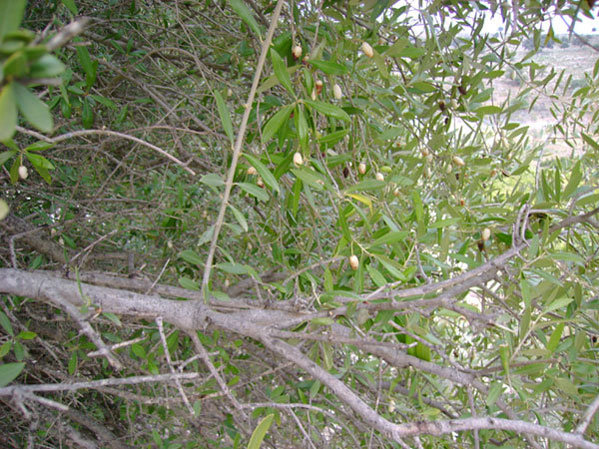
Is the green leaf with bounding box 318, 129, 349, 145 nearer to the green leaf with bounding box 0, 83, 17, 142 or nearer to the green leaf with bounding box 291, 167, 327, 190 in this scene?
the green leaf with bounding box 291, 167, 327, 190

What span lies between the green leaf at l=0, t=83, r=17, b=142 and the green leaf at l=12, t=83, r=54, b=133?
0.4 inches

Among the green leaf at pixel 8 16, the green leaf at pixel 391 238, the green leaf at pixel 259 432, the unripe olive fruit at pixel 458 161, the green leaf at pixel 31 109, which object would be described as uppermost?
the green leaf at pixel 8 16

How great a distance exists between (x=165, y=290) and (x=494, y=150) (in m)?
1.12

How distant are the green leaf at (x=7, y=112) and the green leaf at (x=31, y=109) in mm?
11

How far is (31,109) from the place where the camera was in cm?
35

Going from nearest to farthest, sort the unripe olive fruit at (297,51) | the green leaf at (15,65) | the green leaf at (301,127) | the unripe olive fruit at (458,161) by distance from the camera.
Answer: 1. the green leaf at (15,65)
2. the green leaf at (301,127)
3. the unripe olive fruit at (297,51)
4. the unripe olive fruit at (458,161)

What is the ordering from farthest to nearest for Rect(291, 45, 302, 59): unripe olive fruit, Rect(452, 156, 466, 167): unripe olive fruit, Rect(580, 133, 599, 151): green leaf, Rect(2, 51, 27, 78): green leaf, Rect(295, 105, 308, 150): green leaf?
Rect(452, 156, 466, 167): unripe olive fruit → Rect(580, 133, 599, 151): green leaf → Rect(291, 45, 302, 59): unripe olive fruit → Rect(295, 105, 308, 150): green leaf → Rect(2, 51, 27, 78): green leaf

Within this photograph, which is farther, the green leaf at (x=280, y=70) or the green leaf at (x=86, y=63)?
the green leaf at (x=86, y=63)

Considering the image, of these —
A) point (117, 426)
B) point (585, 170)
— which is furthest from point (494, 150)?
point (117, 426)

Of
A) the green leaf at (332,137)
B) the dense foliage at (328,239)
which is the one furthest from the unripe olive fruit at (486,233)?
the green leaf at (332,137)

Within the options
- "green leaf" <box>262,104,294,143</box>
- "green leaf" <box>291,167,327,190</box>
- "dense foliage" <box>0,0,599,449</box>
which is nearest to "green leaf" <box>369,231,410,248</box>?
"dense foliage" <box>0,0,599,449</box>

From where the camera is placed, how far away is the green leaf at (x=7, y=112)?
322 millimetres

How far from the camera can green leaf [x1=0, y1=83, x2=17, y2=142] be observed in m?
0.32

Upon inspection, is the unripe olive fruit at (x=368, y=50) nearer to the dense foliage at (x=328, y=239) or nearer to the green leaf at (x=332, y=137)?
the dense foliage at (x=328, y=239)
